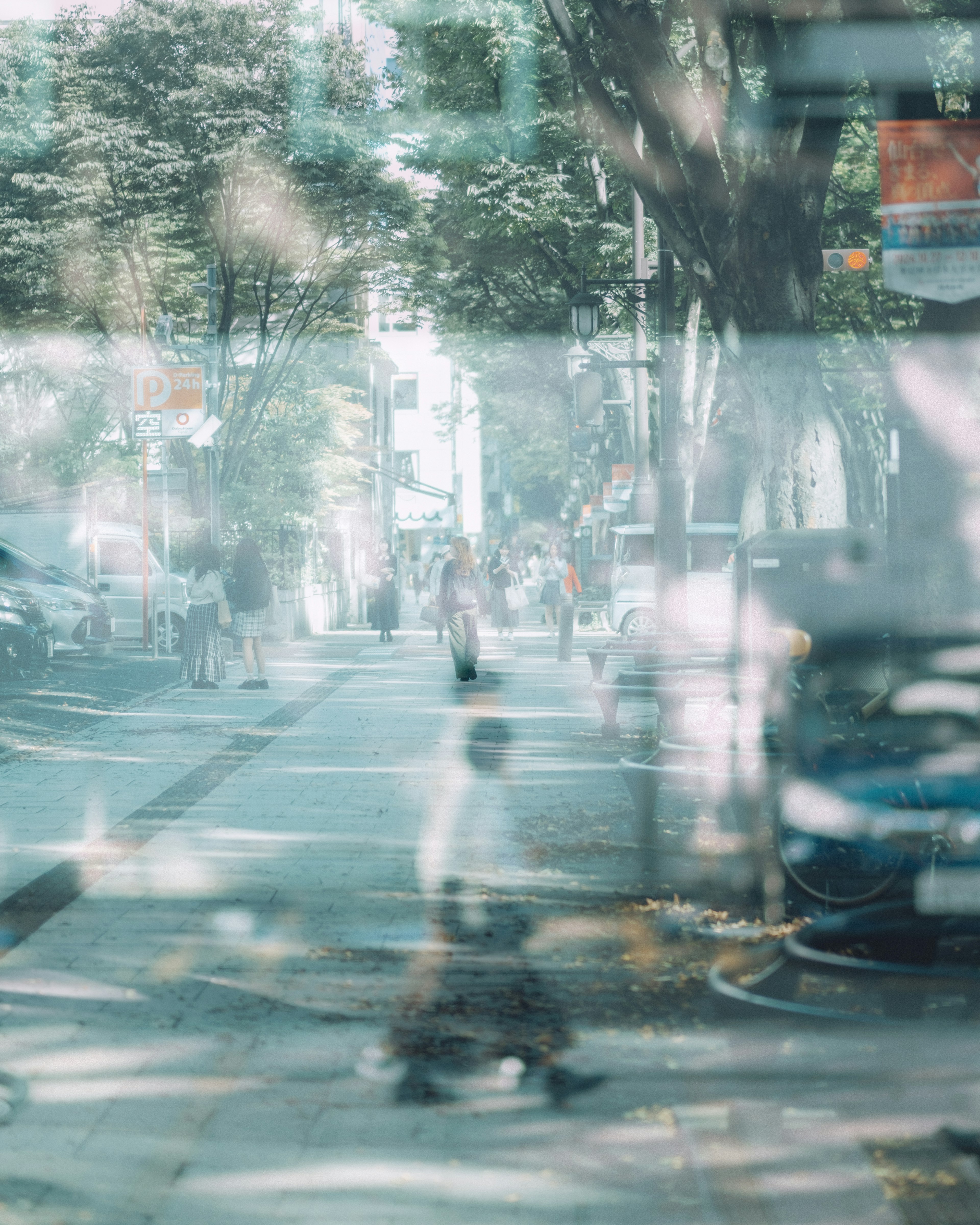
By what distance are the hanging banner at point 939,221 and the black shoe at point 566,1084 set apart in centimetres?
396

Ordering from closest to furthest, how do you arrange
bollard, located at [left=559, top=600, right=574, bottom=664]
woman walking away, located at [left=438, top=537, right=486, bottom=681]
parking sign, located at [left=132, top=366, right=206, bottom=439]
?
woman walking away, located at [left=438, top=537, right=486, bottom=681] → bollard, located at [left=559, top=600, right=574, bottom=664] → parking sign, located at [left=132, top=366, right=206, bottom=439]

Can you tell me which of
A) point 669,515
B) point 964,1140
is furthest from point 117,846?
point 669,515

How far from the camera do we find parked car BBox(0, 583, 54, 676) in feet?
62.3

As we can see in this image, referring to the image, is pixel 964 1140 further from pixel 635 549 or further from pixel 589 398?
pixel 635 549

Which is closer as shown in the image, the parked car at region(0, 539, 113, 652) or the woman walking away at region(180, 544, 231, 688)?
the woman walking away at region(180, 544, 231, 688)

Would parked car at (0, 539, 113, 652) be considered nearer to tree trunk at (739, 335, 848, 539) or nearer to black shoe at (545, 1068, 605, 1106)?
tree trunk at (739, 335, 848, 539)

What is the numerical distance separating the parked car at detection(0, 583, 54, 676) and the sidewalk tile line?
5888mm

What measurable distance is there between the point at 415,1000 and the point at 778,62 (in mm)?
8476

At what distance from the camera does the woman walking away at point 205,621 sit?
18141 mm

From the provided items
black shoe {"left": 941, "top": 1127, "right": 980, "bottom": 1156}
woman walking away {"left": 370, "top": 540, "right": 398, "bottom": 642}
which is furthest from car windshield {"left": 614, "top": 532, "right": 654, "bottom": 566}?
black shoe {"left": 941, "top": 1127, "right": 980, "bottom": 1156}

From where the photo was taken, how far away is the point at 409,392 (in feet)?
292

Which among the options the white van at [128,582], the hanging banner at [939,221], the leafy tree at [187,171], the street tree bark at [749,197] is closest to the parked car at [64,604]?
the white van at [128,582]

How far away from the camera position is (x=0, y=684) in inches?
733

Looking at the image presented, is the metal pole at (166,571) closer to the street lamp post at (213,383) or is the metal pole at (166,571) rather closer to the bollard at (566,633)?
the street lamp post at (213,383)
